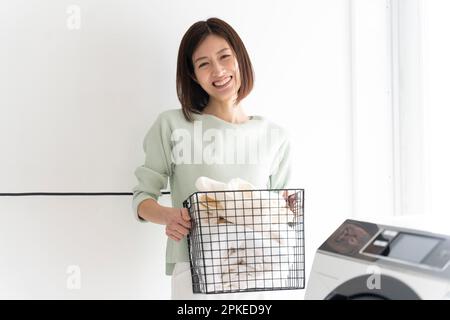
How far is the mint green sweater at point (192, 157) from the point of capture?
1.48 meters

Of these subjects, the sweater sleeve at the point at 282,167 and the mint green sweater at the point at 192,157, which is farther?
the sweater sleeve at the point at 282,167

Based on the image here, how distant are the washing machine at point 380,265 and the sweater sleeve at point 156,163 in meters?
0.65

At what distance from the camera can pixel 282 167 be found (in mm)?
1598

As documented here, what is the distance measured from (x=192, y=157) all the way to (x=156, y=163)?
10cm

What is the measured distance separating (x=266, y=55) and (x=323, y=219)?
2.03ft

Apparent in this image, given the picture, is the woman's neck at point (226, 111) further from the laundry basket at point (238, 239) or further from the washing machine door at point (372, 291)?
the washing machine door at point (372, 291)

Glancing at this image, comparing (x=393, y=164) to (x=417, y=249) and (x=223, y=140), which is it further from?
(x=417, y=249)

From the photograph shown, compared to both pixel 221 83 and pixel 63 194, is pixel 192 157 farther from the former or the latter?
pixel 63 194

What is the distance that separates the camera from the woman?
1.47m

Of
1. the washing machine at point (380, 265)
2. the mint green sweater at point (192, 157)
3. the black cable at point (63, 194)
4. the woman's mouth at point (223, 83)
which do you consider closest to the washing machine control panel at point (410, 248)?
the washing machine at point (380, 265)

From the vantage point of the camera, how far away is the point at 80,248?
1609mm

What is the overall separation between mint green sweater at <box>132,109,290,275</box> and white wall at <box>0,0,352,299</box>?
0.57ft

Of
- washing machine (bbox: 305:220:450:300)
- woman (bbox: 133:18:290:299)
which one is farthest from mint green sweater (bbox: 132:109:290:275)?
washing machine (bbox: 305:220:450:300)

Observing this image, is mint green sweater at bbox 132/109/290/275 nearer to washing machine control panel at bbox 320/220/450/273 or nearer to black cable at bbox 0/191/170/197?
black cable at bbox 0/191/170/197
